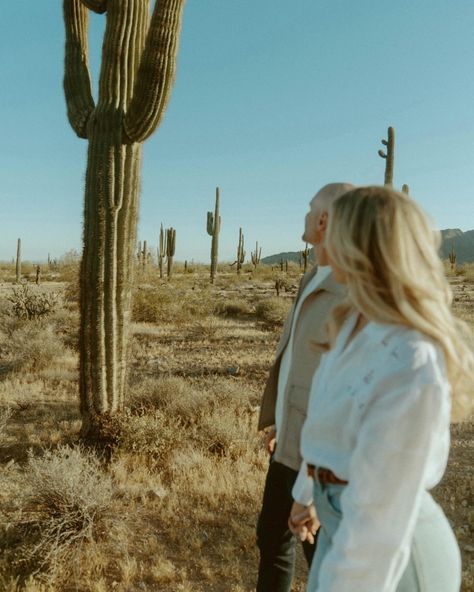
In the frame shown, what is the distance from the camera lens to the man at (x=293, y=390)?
2162 millimetres

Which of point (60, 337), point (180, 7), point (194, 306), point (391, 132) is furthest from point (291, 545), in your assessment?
point (194, 306)

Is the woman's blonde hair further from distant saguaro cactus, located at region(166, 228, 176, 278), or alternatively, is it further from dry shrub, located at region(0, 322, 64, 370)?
distant saguaro cactus, located at region(166, 228, 176, 278)

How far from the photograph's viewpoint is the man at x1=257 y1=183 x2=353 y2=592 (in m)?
2.16

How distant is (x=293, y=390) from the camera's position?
2188 mm

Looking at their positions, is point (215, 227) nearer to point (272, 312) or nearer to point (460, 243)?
point (272, 312)

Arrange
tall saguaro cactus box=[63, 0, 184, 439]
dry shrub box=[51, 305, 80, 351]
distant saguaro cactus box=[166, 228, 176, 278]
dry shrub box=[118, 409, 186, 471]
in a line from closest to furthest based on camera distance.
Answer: tall saguaro cactus box=[63, 0, 184, 439] < dry shrub box=[118, 409, 186, 471] < dry shrub box=[51, 305, 80, 351] < distant saguaro cactus box=[166, 228, 176, 278]

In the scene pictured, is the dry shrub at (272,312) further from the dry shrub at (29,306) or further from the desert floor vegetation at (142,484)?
the dry shrub at (29,306)

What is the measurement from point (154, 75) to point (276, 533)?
3967mm

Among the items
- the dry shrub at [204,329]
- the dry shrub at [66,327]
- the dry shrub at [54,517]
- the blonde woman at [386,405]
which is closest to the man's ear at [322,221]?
the blonde woman at [386,405]

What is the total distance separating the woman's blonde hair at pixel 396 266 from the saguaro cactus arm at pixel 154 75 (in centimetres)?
384

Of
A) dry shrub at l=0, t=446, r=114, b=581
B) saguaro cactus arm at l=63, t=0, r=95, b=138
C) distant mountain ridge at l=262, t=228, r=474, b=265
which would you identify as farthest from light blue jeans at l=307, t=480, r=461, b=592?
distant mountain ridge at l=262, t=228, r=474, b=265

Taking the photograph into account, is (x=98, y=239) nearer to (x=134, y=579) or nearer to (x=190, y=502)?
(x=190, y=502)

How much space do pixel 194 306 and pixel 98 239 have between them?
953 centimetres

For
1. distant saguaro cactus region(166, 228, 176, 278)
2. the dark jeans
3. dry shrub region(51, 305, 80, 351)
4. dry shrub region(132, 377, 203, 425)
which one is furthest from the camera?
distant saguaro cactus region(166, 228, 176, 278)
